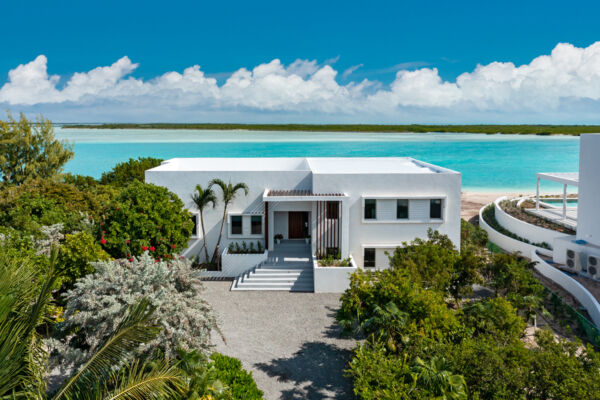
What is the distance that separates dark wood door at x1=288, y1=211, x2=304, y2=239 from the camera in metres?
23.0

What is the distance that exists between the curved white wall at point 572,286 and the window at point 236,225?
1486 cm

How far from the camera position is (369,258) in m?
21.0

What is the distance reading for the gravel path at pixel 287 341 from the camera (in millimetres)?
11617

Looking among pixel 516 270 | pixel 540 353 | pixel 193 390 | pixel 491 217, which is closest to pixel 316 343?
pixel 193 390

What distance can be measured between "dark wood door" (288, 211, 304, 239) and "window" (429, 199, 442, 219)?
6477 millimetres

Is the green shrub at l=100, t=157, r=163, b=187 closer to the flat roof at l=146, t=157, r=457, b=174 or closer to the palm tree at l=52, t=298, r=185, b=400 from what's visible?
the flat roof at l=146, t=157, r=457, b=174

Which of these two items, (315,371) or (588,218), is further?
(588,218)

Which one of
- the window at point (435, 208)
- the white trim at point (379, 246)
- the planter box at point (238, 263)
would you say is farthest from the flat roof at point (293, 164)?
the planter box at point (238, 263)

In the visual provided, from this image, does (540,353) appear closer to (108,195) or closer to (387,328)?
(387,328)

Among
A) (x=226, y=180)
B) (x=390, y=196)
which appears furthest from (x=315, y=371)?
(x=226, y=180)

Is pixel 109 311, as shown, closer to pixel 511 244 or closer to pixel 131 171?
pixel 511 244

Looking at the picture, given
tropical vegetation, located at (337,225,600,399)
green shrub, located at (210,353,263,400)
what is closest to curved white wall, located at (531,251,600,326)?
tropical vegetation, located at (337,225,600,399)

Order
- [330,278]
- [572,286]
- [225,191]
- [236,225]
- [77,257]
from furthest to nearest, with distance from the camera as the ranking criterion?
1. [236,225]
2. [225,191]
3. [572,286]
4. [330,278]
5. [77,257]

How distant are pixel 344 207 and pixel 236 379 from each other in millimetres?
10426
